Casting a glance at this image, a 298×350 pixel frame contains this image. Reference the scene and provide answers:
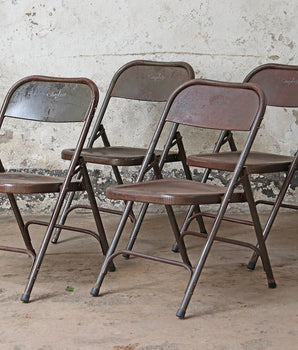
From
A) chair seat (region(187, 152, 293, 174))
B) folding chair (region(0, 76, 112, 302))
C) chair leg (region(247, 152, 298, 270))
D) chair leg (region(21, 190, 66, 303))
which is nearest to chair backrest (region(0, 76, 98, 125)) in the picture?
folding chair (region(0, 76, 112, 302))

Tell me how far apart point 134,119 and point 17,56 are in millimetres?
949

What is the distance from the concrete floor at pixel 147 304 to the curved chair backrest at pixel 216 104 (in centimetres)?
79

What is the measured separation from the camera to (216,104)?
352 cm

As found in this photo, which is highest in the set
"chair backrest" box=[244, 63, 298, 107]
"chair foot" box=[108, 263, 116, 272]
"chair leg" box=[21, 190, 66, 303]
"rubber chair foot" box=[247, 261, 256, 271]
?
"chair backrest" box=[244, 63, 298, 107]

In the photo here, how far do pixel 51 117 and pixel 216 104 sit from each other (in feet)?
2.98

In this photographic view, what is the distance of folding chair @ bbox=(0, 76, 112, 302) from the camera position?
11.1 ft

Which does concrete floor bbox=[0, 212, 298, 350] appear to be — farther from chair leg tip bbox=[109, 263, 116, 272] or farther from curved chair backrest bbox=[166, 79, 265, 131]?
curved chair backrest bbox=[166, 79, 265, 131]


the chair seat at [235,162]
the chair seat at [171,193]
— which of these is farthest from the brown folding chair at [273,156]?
the chair seat at [171,193]

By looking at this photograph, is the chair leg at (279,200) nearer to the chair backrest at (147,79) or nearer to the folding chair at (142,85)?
the folding chair at (142,85)

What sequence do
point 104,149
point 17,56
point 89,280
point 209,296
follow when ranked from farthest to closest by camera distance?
point 17,56, point 104,149, point 89,280, point 209,296

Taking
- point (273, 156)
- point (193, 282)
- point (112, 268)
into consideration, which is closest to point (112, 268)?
point (112, 268)

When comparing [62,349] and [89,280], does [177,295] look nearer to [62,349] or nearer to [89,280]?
[89,280]

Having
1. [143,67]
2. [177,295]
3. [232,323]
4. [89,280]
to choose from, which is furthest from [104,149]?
[232,323]

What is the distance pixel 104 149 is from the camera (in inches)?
175
